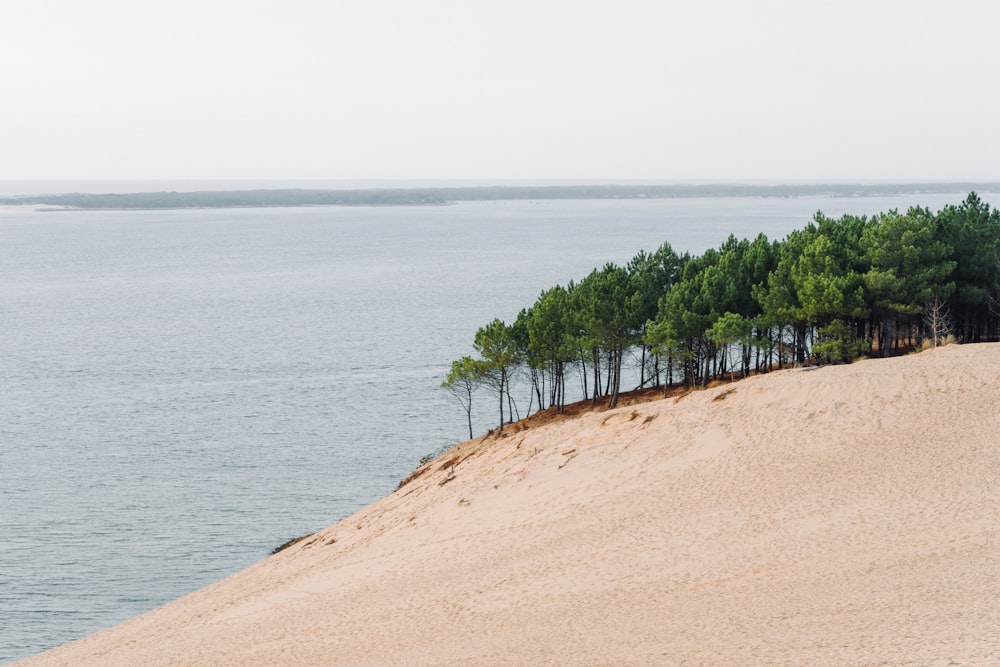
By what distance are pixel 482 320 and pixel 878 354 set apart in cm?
5710

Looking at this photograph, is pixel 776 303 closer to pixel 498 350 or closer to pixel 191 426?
pixel 498 350

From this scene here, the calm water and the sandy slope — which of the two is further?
the calm water

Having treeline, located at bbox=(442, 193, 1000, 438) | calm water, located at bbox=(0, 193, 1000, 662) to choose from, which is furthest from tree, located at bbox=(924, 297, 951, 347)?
calm water, located at bbox=(0, 193, 1000, 662)

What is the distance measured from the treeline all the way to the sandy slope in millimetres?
12121

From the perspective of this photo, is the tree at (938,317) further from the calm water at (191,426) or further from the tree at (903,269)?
the calm water at (191,426)

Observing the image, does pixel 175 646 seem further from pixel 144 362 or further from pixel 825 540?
pixel 144 362

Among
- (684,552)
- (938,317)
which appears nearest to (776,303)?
(938,317)

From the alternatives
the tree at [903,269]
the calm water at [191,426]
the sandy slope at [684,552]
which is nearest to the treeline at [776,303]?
the tree at [903,269]

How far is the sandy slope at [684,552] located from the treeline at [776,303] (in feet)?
39.8

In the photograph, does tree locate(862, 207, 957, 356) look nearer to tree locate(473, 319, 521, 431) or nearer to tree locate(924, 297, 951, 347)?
tree locate(924, 297, 951, 347)

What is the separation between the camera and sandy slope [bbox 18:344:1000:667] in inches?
917

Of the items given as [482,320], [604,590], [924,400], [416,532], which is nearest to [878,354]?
[924,400]

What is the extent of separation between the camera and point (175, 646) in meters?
29.5

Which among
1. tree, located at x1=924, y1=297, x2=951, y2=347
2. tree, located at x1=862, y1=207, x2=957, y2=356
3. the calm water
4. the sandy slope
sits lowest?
the calm water
